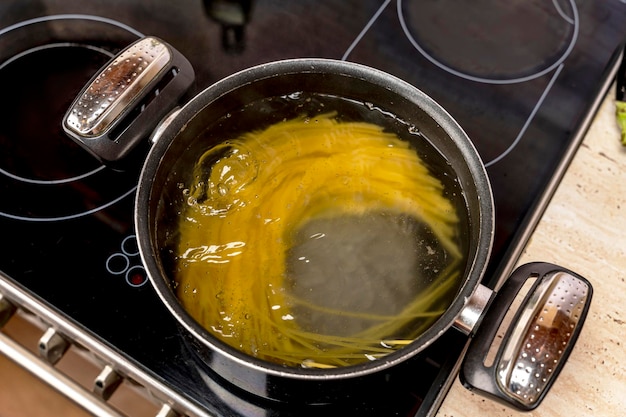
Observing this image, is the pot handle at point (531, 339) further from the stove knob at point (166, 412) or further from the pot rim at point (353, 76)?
the stove knob at point (166, 412)

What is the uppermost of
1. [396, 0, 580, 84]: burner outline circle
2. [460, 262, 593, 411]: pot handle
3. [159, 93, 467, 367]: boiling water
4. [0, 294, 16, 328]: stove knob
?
[396, 0, 580, 84]: burner outline circle

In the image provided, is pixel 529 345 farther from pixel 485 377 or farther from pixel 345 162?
pixel 345 162

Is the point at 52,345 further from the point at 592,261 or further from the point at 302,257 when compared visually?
the point at 592,261

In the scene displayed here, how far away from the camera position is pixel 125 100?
757 millimetres

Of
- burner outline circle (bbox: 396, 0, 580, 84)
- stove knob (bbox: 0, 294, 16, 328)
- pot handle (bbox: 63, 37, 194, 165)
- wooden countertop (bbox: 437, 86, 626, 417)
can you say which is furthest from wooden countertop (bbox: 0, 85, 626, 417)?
pot handle (bbox: 63, 37, 194, 165)

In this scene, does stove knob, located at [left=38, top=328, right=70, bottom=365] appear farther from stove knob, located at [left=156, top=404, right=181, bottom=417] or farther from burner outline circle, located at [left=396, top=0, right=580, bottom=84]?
burner outline circle, located at [left=396, top=0, right=580, bottom=84]

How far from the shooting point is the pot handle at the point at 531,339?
636mm

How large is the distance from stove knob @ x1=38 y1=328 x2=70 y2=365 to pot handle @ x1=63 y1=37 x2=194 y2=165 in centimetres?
22

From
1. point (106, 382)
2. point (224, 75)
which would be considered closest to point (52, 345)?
point (106, 382)

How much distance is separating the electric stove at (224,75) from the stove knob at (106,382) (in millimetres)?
35

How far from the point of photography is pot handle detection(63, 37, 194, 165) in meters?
0.75

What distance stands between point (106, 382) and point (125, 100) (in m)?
0.34

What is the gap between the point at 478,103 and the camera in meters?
0.96

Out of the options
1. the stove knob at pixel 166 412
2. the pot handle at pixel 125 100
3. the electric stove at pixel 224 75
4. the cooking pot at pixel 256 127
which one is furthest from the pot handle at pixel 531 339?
the pot handle at pixel 125 100
